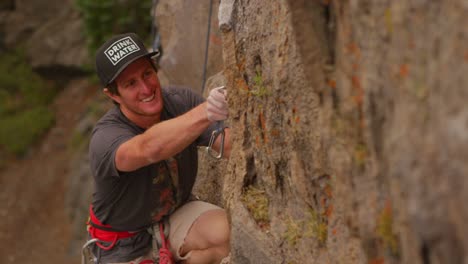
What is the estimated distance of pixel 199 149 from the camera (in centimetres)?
516

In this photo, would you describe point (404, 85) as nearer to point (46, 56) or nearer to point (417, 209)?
point (417, 209)

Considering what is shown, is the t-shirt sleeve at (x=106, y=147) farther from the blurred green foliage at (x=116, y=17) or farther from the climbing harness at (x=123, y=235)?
the blurred green foliage at (x=116, y=17)

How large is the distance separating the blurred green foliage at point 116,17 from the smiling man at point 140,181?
647 cm

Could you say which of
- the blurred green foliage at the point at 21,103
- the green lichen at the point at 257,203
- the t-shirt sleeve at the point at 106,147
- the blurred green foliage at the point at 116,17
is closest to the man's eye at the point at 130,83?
the t-shirt sleeve at the point at 106,147

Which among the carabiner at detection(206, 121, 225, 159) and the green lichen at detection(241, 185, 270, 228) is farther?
the carabiner at detection(206, 121, 225, 159)

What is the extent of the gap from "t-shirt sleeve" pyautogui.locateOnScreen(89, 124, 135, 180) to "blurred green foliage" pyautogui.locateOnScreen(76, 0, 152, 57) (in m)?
6.85

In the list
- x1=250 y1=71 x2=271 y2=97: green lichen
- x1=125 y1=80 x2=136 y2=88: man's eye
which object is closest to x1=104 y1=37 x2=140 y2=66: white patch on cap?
x1=125 y1=80 x2=136 y2=88: man's eye

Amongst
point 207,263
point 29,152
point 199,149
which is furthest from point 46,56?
point 207,263

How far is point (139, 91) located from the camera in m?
4.19

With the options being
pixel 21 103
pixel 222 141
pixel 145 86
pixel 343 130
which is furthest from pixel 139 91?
pixel 21 103

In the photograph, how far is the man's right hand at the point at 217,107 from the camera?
11.4 feet

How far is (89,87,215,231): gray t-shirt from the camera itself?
4094 mm

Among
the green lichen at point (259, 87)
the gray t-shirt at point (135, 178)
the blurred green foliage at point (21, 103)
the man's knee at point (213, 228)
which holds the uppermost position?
the green lichen at point (259, 87)

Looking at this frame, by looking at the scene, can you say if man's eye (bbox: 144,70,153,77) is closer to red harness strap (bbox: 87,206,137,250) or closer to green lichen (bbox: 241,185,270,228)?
red harness strap (bbox: 87,206,137,250)
